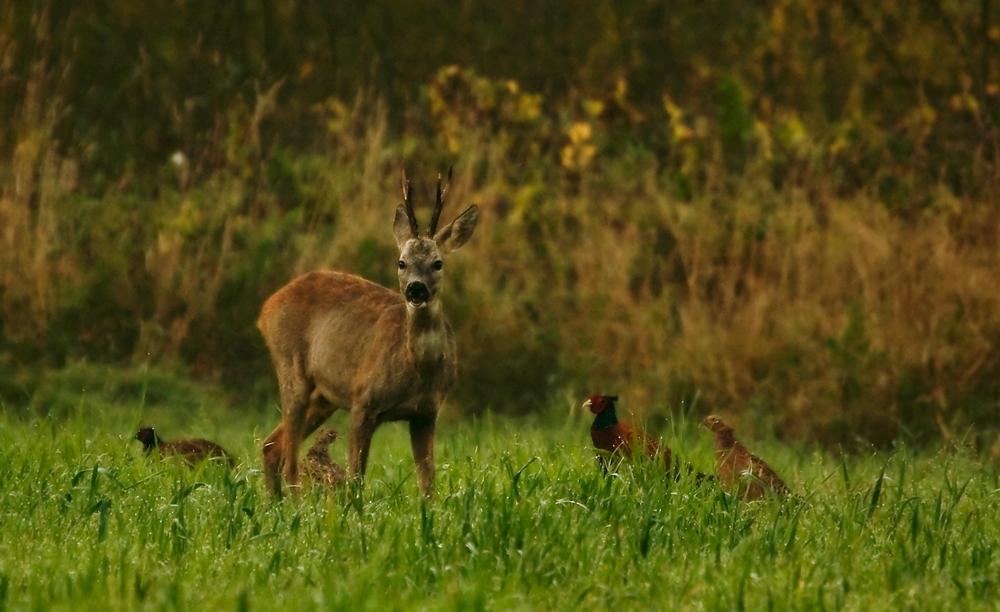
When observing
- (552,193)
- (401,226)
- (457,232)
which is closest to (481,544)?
(457,232)

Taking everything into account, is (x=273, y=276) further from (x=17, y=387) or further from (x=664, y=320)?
(x=664, y=320)

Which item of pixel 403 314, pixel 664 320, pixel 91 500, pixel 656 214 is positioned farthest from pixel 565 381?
pixel 91 500

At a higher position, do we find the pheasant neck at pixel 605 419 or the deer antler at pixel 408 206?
the deer antler at pixel 408 206

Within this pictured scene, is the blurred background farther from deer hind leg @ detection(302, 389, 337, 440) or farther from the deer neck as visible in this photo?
the deer neck

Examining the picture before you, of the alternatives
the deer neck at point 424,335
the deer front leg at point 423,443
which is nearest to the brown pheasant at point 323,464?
the deer front leg at point 423,443

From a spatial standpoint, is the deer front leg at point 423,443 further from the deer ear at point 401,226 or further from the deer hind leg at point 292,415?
the deer ear at point 401,226

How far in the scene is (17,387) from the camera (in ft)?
33.3

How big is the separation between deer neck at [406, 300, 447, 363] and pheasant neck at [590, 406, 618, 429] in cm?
95

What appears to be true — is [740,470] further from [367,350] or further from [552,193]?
[552,193]

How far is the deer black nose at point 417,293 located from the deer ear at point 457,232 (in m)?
0.48

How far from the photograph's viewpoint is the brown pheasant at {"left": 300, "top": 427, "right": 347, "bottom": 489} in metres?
7.35

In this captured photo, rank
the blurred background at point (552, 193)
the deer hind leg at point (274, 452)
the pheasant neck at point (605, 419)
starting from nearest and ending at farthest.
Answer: the pheasant neck at point (605, 419), the deer hind leg at point (274, 452), the blurred background at point (552, 193)

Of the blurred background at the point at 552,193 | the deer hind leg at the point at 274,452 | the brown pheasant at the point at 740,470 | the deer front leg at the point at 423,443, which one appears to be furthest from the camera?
the blurred background at the point at 552,193

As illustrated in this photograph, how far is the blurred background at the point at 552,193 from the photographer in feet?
34.1
